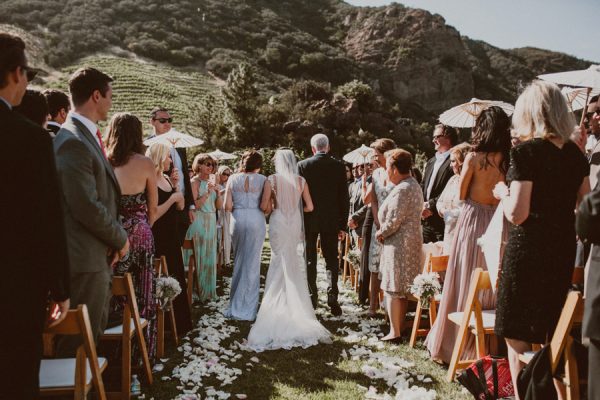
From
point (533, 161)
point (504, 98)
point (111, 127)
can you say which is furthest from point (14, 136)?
point (504, 98)

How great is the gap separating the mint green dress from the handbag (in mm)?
4998

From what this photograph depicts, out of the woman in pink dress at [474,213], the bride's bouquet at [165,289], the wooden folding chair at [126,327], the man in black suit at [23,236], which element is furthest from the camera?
the bride's bouquet at [165,289]

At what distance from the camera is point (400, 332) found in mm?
6016

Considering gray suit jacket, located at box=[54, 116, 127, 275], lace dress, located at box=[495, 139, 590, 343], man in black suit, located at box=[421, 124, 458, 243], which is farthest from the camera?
man in black suit, located at box=[421, 124, 458, 243]

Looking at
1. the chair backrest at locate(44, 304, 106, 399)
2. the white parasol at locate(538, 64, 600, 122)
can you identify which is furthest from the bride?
the white parasol at locate(538, 64, 600, 122)

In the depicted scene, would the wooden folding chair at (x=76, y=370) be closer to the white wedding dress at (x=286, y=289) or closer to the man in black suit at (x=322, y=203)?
the white wedding dress at (x=286, y=289)

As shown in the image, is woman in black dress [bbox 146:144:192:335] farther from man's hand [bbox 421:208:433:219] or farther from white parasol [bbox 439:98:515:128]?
white parasol [bbox 439:98:515:128]

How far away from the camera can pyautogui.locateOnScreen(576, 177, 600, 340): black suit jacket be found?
89.6 inches

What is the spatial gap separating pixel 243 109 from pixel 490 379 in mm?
42149

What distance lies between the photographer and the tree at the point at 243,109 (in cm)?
4303

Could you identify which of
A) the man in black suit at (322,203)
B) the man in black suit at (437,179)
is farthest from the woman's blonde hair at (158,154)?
the man in black suit at (437,179)

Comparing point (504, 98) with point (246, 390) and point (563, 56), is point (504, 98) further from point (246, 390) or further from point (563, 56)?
point (246, 390)

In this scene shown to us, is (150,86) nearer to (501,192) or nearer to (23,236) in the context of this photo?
(501,192)

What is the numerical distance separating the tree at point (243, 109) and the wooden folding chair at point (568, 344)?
40102 mm
